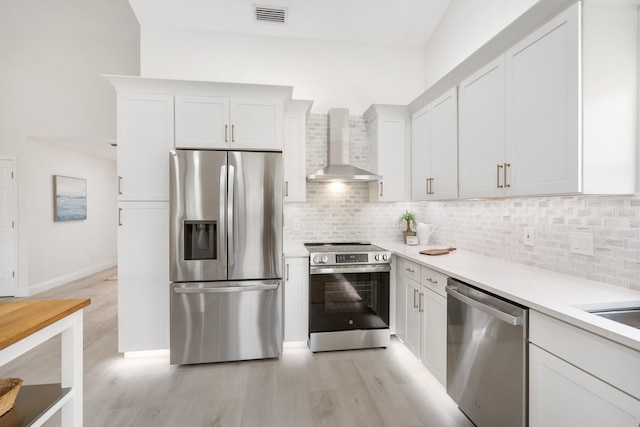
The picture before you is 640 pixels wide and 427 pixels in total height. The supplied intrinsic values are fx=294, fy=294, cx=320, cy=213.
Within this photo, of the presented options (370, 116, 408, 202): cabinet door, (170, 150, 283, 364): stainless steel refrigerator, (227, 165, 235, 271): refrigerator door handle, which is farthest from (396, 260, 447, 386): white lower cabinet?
(227, 165, 235, 271): refrigerator door handle

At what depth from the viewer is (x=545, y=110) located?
1580 millimetres

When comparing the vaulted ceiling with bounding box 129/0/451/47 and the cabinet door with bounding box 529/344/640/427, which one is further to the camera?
the vaulted ceiling with bounding box 129/0/451/47

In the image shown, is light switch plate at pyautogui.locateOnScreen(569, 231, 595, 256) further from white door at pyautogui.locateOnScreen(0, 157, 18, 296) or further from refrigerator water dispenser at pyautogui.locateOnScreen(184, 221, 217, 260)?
white door at pyautogui.locateOnScreen(0, 157, 18, 296)

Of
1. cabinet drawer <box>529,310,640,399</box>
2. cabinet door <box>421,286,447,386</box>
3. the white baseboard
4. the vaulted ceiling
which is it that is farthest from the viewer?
the white baseboard

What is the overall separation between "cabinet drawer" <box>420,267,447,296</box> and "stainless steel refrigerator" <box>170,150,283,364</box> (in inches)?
47.4

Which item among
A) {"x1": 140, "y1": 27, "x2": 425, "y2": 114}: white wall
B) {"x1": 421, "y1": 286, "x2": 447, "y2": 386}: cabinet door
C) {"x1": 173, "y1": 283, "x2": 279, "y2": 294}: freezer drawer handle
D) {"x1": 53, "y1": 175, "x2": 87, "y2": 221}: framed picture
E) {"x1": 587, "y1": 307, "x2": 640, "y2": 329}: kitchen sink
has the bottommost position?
{"x1": 421, "y1": 286, "x2": 447, "y2": 386}: cabinet door

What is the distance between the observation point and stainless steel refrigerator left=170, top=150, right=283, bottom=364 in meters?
2.45

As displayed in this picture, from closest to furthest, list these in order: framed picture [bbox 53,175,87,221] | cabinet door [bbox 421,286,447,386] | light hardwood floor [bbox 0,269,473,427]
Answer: light hardwood floor [bbox 0,269,473,427] < cabinet door [bbox 421,286,447,386] < framed picture [bbox 53,175,87,221]

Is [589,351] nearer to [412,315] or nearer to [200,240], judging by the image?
[412,315]

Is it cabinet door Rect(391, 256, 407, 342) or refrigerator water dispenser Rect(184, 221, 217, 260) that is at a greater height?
refrigerator water dispenser Rect(184, 221, 217, 260)

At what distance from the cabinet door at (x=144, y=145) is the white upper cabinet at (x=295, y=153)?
108 cm

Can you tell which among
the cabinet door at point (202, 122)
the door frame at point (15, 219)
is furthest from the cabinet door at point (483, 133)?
the door frame at point (15, 219)

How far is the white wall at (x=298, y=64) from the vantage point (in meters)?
3.21

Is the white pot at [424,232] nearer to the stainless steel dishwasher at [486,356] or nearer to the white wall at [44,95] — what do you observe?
the stainless steel dishwasher at [486,356]
